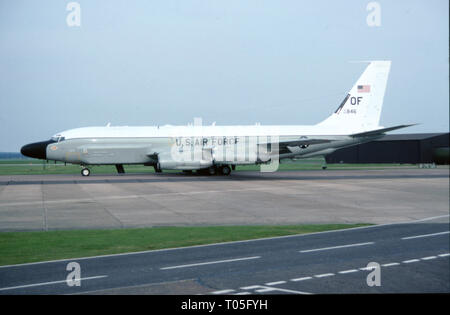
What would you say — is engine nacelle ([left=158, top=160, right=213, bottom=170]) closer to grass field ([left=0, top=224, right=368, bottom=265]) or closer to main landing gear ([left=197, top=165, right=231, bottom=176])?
main landing gear ([left=197, top=165, right=231, bottom=176])

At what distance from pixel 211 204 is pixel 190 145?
20.5 m

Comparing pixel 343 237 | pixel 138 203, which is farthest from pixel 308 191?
pixel 343 237

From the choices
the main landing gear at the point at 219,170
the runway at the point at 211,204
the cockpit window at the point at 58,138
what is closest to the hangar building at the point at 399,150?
the main landing gear at the point at 219,170

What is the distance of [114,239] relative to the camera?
48.9 feet

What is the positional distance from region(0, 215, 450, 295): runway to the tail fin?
34.3 m

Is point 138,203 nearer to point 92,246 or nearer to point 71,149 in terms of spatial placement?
point 92,246

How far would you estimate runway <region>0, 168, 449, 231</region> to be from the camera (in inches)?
738

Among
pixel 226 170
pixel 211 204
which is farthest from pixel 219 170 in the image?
pixel 211 204

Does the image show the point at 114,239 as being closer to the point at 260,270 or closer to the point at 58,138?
the point at 260,270

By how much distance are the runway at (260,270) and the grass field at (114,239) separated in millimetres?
757
